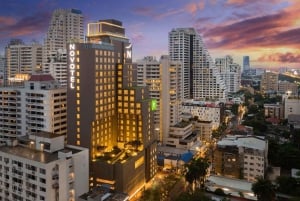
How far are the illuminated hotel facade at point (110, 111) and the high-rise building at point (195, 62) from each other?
214 feet

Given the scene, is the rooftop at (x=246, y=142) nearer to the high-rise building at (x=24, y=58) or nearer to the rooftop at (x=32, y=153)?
the rooftop at (x=32, y=153)

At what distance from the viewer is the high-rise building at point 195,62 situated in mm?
116312

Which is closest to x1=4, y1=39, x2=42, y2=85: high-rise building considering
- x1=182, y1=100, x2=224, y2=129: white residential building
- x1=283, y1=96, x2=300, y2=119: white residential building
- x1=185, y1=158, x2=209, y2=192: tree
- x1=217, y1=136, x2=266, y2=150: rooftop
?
x1=182, y1=100, x2=224, y2=129: white residential building

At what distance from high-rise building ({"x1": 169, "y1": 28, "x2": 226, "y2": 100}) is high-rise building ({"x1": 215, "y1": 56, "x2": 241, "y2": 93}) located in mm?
42999

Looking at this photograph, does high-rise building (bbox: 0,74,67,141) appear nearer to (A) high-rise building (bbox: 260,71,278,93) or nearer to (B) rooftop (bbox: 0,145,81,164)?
(B) rooftop (bbox: 0,145,81,164)

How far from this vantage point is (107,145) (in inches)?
1880

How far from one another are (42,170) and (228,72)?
14427 centimetres

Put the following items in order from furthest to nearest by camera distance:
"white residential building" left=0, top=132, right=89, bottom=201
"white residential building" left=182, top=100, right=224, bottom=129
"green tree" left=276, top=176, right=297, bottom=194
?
"white residential building" left=182, top=100, right=224, bottom=129
"green tree" left=276, top=176, right=297, bottom=194
"white residential building" left=0, top=132, right=89, bottom=201

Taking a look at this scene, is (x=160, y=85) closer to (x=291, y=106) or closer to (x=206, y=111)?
(x=206, y=111)

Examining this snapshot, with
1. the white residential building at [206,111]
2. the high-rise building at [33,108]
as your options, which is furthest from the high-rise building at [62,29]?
the high-rise building at [33,108]

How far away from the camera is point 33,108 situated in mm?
50469

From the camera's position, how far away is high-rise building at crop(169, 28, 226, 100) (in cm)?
11631

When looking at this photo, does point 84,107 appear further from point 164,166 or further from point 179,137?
point 179,137

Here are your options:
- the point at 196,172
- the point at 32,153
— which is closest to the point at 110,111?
the point at 32,153
